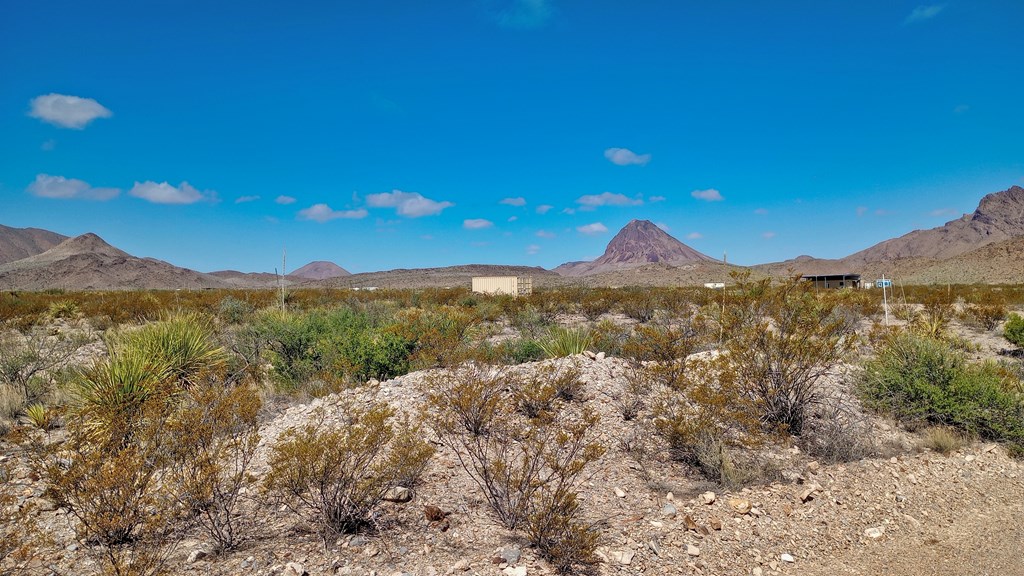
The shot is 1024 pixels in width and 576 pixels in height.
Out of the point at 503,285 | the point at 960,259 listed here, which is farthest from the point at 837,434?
the point at 960,259

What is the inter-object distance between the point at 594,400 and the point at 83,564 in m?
5.50

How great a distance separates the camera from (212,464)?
3.98 m

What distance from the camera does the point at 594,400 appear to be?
23.5 feet

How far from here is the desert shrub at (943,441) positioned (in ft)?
20.1

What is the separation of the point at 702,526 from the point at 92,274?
11309cm

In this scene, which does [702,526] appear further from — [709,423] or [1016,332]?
[1016,332]

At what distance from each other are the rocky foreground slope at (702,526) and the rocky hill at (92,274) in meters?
91.5

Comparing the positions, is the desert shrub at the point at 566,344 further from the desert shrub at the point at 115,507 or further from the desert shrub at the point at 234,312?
the desert shrub at the point at 234,312

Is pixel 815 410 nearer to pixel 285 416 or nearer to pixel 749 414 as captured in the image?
pixel 749 414

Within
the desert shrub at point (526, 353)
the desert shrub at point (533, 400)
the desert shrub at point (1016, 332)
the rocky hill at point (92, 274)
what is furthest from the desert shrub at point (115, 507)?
the rocky hill at point (92, 274)

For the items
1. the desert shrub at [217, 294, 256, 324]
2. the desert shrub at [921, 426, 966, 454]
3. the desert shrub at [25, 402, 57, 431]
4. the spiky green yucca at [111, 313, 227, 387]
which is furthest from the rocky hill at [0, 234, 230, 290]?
the desert shrub at [921, 426, 966, 454]

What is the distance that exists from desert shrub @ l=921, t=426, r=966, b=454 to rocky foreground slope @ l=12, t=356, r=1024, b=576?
11cm

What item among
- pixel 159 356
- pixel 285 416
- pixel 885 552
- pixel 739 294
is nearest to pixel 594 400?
pixel 739 294

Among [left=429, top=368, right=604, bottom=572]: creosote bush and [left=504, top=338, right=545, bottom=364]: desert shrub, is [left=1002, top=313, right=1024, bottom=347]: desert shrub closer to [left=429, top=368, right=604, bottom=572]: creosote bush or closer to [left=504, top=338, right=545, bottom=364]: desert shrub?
[left=504, top=338, right=545, bottom=364]: desert shrub
